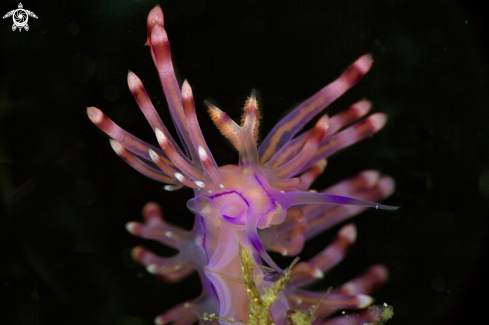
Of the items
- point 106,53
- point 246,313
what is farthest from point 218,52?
point 246,313

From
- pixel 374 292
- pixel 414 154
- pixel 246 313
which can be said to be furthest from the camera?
pixel 374 292

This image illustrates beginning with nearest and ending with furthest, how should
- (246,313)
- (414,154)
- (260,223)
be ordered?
(260,223) → (246,313) → (414,154)

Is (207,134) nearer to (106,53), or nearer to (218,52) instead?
(218,52)

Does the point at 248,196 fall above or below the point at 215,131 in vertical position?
below

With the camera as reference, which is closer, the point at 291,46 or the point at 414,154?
the point at 291,46

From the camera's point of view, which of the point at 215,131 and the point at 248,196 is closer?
the point at 248,196
